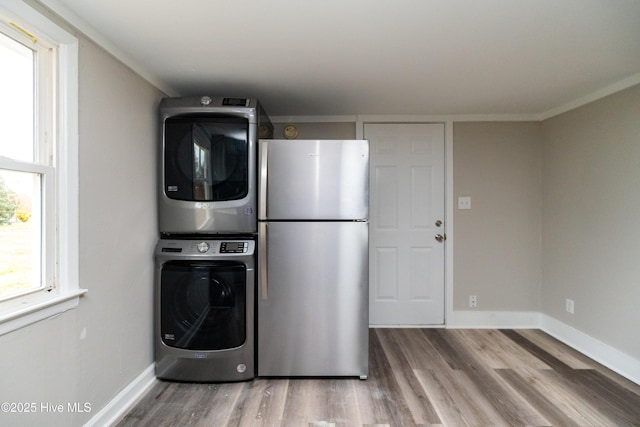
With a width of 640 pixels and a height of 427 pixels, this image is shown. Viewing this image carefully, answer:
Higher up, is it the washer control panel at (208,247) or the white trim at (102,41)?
the white trim at (102,41)

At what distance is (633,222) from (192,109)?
3.16 m

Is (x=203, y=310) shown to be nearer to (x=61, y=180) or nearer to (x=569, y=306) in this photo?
(x=61, y=180)

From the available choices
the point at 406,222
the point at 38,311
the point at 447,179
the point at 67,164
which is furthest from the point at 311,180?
the point at 447,179

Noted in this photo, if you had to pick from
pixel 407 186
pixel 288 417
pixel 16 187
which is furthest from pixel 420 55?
pixel 288 417

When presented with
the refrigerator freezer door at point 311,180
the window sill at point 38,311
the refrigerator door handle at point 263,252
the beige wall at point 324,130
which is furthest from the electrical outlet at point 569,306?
the window sill at point 38,311

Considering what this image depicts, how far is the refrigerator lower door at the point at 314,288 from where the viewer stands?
7.02ft

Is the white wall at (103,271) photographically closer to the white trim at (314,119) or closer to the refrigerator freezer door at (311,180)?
the refrigerator freezer door at (311,180)

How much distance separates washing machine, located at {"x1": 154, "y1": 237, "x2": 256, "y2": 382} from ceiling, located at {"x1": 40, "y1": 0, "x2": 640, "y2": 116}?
1.20 meters

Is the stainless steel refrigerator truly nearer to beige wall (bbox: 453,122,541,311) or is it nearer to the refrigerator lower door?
the refrigerator lower door

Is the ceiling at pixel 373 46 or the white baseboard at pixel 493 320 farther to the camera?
the white baseboard at pixel 493 320

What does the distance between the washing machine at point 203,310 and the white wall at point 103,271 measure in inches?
4.7

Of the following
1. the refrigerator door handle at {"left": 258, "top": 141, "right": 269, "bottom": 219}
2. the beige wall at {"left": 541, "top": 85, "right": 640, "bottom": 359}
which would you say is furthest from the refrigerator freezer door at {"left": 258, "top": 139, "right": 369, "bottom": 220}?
the beige wall at {"left": 541, "top": 85, "right": 640, "bottom": 359}

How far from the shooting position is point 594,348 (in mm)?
2467

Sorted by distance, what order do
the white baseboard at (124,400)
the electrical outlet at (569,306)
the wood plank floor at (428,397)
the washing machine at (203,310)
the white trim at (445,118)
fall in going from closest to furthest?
the white baseboard at (124,400) < the wood plank floor at (428,397) < the washing machine at (203,310) < the electrical outlet at (569,306) < the white trim at (445,118)
